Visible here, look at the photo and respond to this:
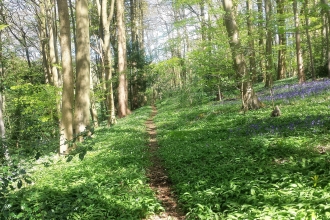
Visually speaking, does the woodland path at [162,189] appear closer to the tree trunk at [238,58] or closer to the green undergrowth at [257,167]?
the green undergrowth at [257,167]

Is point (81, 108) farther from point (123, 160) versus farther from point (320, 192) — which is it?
point (320, 192)

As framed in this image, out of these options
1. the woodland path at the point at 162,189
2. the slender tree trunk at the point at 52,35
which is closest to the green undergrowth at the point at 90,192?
the woodland path at the point at 162,189

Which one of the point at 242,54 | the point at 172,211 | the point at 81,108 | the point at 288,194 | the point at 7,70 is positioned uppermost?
the point at 7,70

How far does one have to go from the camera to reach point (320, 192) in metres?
4.23

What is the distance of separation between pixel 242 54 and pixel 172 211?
919 cm

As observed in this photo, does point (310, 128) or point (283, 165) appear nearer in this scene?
point (283, 165)

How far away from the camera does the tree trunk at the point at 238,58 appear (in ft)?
40.0

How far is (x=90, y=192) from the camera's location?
19.2 ft

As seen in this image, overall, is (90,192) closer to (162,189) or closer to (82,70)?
(162,189)

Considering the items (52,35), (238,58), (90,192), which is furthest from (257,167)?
(52,35)

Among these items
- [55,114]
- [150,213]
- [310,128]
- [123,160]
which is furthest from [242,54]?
[55,114]

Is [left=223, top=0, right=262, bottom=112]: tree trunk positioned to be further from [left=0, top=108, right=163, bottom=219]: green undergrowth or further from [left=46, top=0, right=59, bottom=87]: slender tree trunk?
Answer: [left=46, top=0, right=59, bottom=87]: slender tree trunk

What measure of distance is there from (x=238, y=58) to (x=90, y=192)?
940 centimetres

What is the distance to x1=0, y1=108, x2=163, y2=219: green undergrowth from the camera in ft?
14.3
